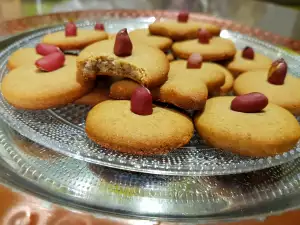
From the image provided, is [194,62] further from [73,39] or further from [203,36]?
[73,39]

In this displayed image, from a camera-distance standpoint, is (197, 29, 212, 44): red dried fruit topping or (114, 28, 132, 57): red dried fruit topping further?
(197, 29, 212, 44): red dried fruit topping

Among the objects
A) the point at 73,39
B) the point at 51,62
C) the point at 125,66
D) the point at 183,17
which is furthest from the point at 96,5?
the point at 125,66

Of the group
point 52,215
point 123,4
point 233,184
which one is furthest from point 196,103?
point 123,4

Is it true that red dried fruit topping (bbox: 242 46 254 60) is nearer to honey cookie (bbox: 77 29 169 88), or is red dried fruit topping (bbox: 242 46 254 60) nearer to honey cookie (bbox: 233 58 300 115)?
honey cookie (bbox: 233 58 300 115)

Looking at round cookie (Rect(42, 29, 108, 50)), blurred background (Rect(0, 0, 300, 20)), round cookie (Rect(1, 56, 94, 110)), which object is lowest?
blurred background (Rect(0, 0, 300, 20))

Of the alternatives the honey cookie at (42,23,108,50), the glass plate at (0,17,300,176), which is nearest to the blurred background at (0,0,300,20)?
the honey cookie at (42,23,108,50)
